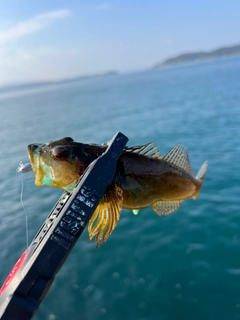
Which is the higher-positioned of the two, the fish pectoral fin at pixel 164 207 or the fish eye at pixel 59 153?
the fish eye at pixel 59 153

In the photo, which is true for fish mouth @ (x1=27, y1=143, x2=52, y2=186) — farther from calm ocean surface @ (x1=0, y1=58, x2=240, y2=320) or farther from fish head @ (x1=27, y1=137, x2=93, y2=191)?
calm ocean surface @ (x1=0, y1=58, x2=240, y2=320)

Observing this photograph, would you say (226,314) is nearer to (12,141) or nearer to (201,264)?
(201,264)

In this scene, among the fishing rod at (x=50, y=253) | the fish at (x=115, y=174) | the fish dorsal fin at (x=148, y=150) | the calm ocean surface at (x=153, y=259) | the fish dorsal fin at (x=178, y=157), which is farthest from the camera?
the calm ocean surface at (x=153, y=259)

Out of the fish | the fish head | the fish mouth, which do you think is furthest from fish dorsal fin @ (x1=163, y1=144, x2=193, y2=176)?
the fish mouth

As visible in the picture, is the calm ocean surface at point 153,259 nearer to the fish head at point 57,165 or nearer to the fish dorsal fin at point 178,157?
the fish dorsal fin at point 178,157

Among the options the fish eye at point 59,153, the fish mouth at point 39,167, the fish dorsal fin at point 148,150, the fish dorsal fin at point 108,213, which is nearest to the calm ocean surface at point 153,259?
the fish dorsal fin at point 148,150

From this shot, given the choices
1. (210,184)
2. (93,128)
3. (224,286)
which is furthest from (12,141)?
(224,286)

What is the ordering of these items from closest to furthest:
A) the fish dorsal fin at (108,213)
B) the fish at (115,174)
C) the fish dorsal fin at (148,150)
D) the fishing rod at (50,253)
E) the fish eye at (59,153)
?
the fishing rod at (50,253) → the fish dorsal fin at (108,213) → the fish at (115,174) → the fish eye at (59,153) → the fish dorsal fin at (148,150)
